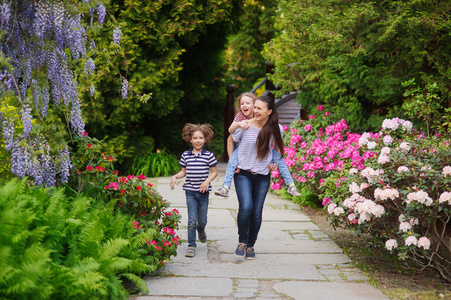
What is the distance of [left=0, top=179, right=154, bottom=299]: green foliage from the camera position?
3.12m

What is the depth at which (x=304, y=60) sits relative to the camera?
8977 mm

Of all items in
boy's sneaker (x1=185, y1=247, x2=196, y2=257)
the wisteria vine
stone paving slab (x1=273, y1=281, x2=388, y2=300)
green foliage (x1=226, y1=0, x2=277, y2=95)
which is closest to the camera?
the wisteria vine

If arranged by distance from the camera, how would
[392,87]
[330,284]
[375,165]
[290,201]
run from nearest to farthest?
[330,284]
[375,165]
[392,87]
[290,201]

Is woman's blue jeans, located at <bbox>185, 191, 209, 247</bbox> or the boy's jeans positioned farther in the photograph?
woman's blue jeans, located at <bbox>185, 191, 209, 247</bbox>

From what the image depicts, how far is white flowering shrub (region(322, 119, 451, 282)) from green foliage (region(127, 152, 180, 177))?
5.77m

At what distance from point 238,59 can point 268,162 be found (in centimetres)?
1604

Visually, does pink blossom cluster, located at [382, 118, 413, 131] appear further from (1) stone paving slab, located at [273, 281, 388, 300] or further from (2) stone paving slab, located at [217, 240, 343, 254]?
(1) stone paving slab, located at [273, 281, 388, 300]

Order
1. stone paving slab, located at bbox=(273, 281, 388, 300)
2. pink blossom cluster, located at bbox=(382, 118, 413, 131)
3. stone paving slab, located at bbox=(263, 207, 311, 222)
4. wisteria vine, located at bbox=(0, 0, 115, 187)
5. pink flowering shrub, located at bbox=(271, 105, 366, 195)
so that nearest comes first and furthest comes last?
wisteria vine, located at bbox=(0, 0, 115, 187) < stone paving slab, located at bbox=(273, 281, 388, 300) < pink blossom cluster, located at bbox=(382, 118, 413, 131) < stone paving slab, located at bbox=(263, 207, 311, 222) < pink flowering shrub, located at bbox=(271, 105, 366, 195)

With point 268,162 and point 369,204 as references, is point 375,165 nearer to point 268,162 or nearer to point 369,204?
point 369,204

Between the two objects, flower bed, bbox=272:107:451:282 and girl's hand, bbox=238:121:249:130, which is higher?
girl's hand, bbox=238:121:249:130

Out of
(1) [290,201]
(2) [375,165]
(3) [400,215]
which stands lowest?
(1) [290,201]

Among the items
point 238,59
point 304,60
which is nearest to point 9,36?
point 304,60

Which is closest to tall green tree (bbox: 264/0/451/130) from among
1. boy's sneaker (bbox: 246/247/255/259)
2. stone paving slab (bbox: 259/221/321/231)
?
stone paving slab (bbox: 259/221/321/231)

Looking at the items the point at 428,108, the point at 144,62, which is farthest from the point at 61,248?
the point at 144,62
